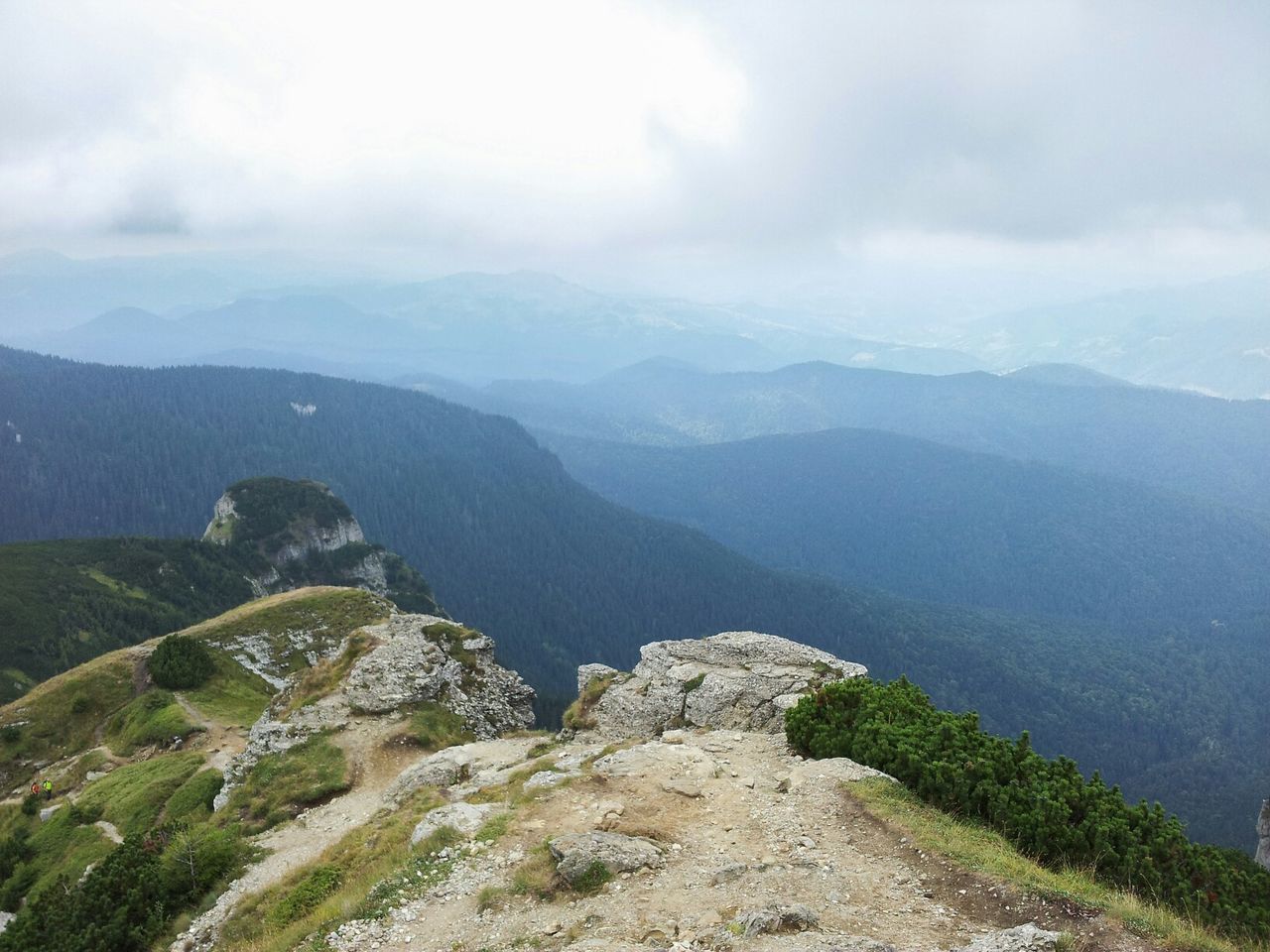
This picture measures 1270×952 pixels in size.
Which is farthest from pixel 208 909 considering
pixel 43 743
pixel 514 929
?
pixel 43 743

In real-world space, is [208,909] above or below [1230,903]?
below

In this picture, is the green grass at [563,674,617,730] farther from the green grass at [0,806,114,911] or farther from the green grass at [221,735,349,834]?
the green grass at [0,806,114,911]

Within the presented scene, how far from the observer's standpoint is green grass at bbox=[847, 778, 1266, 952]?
40.1 feet

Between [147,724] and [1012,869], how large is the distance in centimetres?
5078

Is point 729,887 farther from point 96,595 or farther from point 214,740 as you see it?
point 96,595

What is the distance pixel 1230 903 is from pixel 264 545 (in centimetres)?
17880

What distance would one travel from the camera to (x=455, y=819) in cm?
2012

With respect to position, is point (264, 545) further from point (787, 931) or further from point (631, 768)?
point (787, 931)

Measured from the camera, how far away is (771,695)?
99.2ft

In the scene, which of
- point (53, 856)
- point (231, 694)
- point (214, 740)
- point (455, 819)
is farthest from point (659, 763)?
point (231, 694)

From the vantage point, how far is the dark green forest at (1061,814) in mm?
15602

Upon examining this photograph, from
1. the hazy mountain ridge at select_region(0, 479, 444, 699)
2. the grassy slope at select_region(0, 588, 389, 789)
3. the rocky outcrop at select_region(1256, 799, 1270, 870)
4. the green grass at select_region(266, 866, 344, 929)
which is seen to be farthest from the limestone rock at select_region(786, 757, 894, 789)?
the hazy mountain ridge at select_region(0, 479, 444, 699)

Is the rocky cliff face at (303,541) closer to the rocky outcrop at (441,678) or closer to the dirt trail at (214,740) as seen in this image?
the dirt trail at (214,740)

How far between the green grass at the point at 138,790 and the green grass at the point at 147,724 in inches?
122
